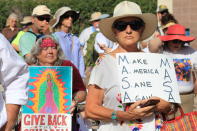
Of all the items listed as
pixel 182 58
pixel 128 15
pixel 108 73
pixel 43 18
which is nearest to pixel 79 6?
pixel 43 18

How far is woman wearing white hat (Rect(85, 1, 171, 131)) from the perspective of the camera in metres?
3.65

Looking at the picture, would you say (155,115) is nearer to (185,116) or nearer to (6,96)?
(185,116)

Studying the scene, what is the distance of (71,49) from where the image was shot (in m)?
7.18

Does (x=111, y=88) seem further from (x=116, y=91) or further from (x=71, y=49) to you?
(x=71, y=49)

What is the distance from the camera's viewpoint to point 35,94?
5.28 metres

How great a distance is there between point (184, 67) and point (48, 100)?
6.85ft

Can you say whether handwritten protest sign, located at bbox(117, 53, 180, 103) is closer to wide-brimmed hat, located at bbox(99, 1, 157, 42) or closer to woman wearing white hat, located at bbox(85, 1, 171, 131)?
woman wearing white hat, located at bbox(85, 1, 171, 131)

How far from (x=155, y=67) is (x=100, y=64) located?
0.40 meters

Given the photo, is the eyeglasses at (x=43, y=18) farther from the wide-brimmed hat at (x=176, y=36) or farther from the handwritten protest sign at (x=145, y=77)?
the handwritten protest sign at (x=145, y=77)

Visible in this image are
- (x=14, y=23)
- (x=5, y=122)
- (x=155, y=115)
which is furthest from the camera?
(x=14, y=23)

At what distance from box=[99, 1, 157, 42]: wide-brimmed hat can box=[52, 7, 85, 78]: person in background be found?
2.84 m

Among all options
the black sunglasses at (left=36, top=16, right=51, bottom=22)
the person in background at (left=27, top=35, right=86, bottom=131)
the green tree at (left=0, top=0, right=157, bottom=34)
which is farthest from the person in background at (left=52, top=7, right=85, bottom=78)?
the green tree at (left=0, top=0, right=157, bottom=34)

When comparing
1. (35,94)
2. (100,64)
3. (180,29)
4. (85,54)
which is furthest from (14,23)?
(100,64)

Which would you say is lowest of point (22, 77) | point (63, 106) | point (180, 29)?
point (63, 106)
